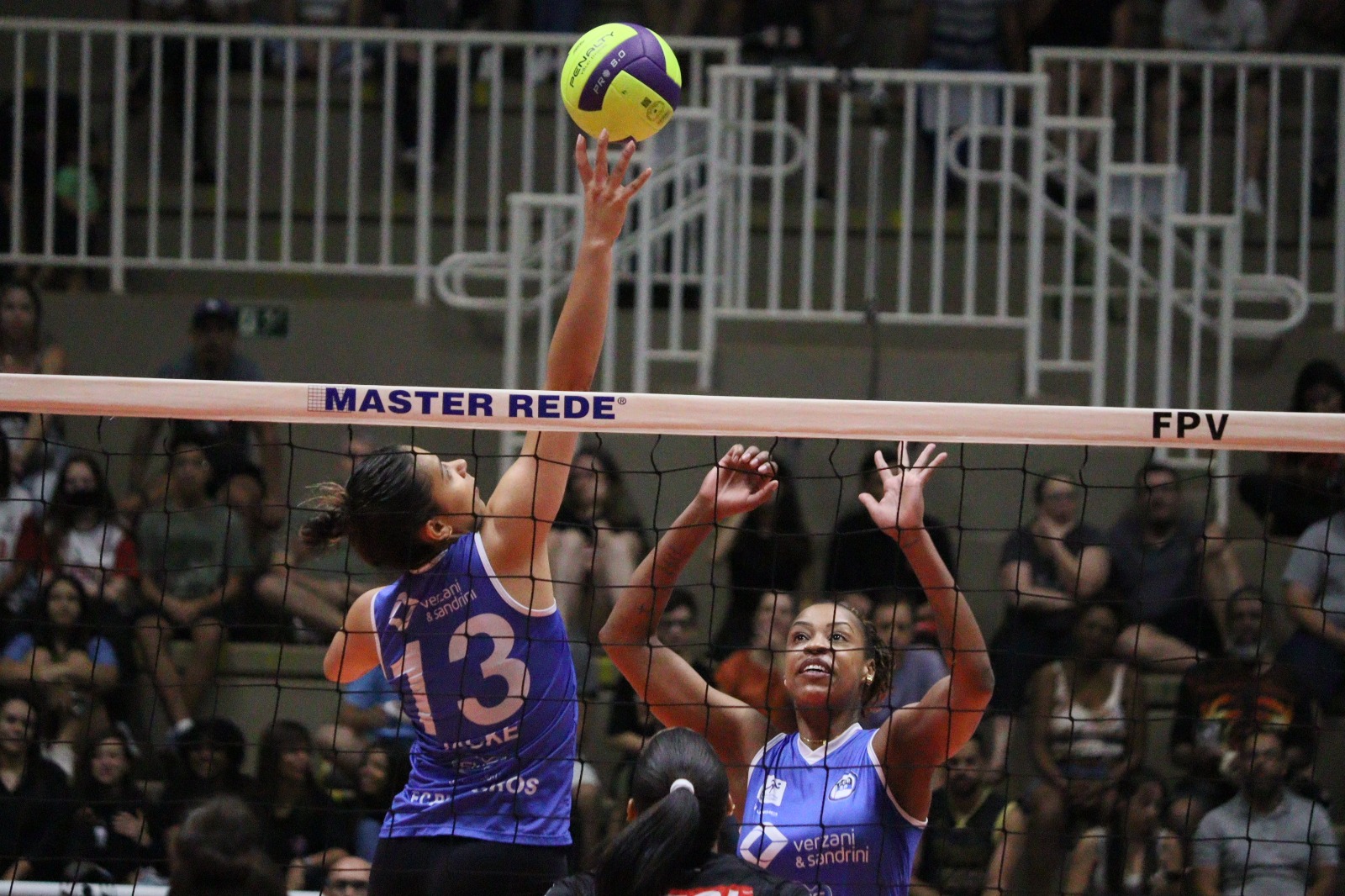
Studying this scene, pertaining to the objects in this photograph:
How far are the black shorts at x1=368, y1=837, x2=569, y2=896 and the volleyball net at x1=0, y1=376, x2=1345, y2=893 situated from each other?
74.0 inches

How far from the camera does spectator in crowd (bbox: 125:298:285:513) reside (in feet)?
23.9

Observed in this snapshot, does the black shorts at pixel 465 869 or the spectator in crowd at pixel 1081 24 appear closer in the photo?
the black shorts at pixel 465 869

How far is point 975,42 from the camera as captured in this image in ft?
28.9

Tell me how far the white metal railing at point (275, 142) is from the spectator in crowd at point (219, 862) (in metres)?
5.24

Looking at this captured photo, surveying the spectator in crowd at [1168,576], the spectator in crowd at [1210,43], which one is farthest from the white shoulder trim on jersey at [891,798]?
the spectator in crowd at [1210,43]

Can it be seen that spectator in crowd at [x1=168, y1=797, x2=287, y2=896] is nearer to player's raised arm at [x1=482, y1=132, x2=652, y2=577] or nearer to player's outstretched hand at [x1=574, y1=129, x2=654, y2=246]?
player's raised arm at [x1=482, y1=132, x2=652, y2=577]

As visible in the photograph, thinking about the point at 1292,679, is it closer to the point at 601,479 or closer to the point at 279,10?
the point at 601,479

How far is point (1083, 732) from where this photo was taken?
20.1 feet

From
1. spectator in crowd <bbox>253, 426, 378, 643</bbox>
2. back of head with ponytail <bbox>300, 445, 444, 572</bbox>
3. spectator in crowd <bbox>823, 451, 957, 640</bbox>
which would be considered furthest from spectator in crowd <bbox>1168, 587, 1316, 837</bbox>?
back of head with ponytail <bbox>300, 445, 444, 572</bbox>

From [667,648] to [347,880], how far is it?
1979 millimetres

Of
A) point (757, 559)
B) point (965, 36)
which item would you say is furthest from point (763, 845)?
point (965, 36)

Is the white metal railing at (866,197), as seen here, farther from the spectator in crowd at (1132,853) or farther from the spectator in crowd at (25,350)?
the spectator in crowd at (25,350)

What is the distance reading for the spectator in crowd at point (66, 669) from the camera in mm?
6246

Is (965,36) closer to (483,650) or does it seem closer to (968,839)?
(968,839)
